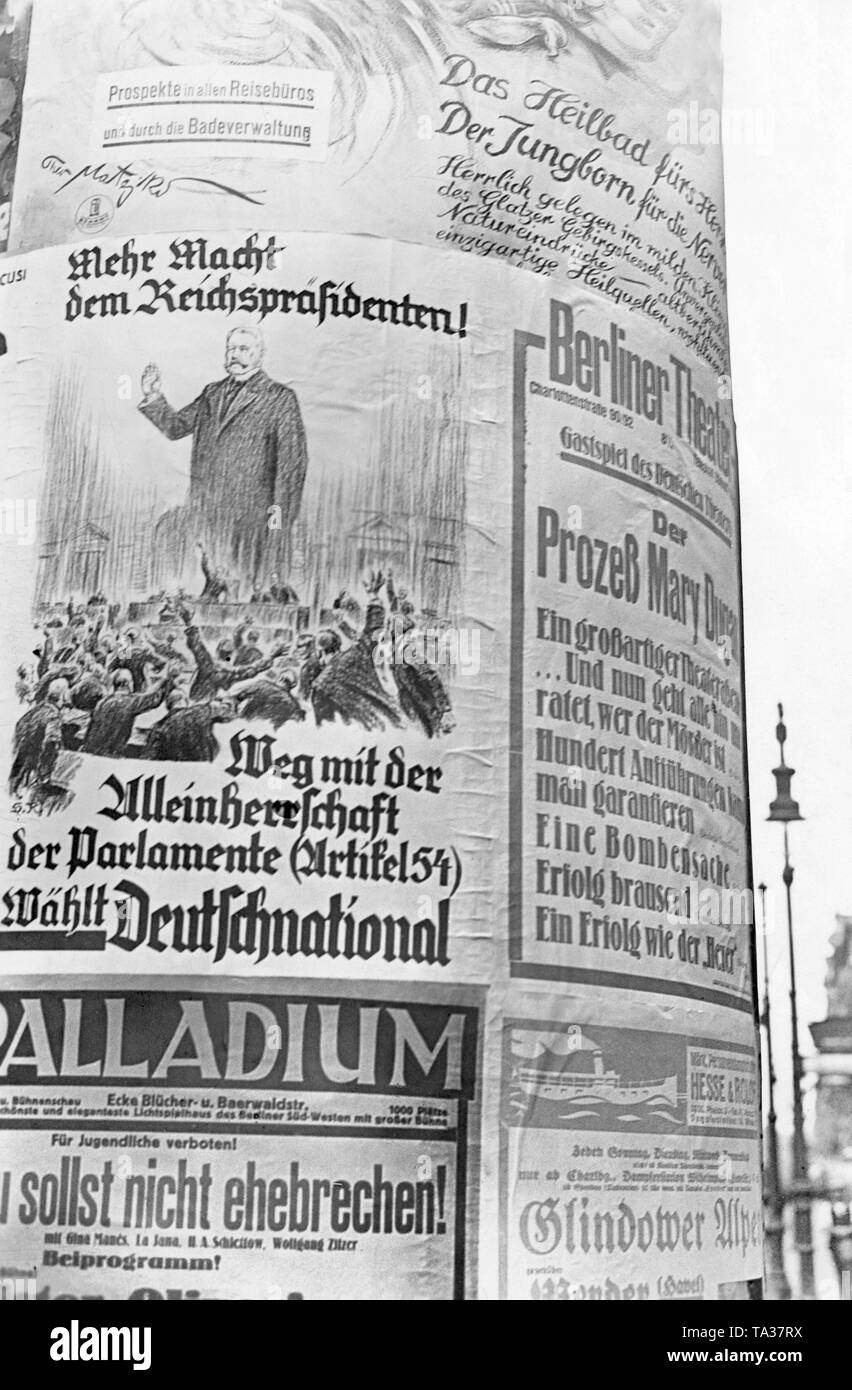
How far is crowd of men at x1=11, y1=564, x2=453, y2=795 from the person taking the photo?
22.5 feet

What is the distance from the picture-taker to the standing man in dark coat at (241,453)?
7.07 metres

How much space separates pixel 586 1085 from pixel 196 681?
2.25 metres

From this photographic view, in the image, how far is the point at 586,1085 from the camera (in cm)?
689

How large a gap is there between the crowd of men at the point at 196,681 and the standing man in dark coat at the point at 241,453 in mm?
197

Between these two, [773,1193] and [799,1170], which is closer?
[799,1170]

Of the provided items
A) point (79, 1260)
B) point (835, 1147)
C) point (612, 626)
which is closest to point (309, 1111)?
point (79, 1260)
